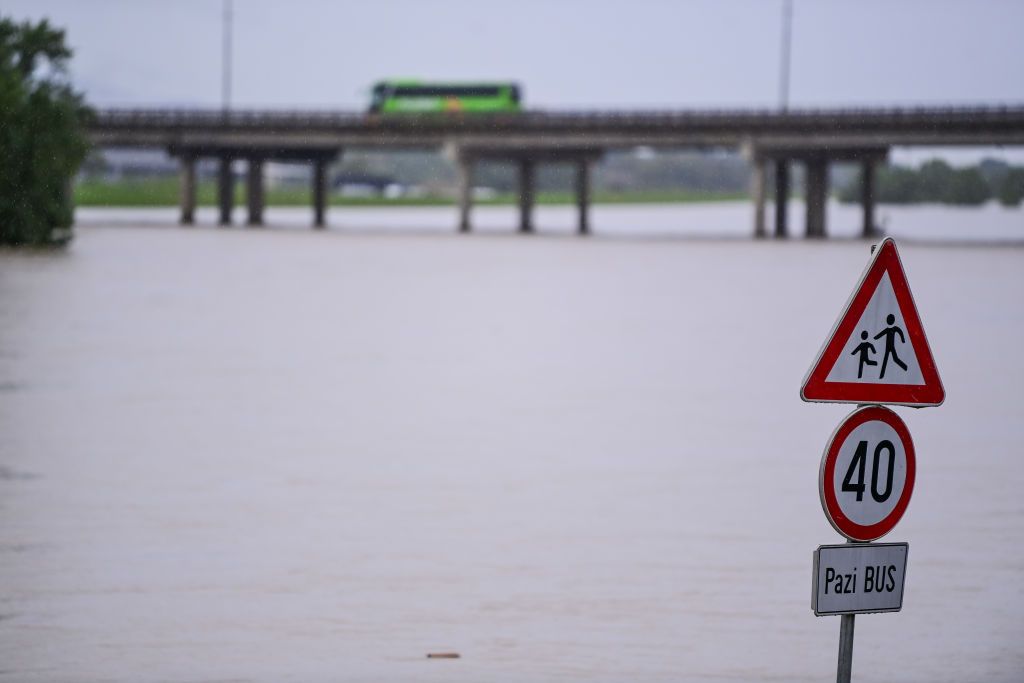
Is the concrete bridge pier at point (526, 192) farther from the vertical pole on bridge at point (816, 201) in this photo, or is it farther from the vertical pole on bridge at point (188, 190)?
the vertical pole on bridge at point (188, 190)

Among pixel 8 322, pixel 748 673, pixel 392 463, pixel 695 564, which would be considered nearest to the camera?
pixel 748 673

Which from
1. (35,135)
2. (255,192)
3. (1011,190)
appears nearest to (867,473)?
(1011,190)

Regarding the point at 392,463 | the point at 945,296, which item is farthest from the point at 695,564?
the point at 945,296

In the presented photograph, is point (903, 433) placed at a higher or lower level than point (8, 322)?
higher

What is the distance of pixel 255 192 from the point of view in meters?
111

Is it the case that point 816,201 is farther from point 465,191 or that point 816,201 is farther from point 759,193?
point 465,191

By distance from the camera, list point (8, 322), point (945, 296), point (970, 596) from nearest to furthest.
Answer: point (970, 596)
point (8, 322)
point (945, 296)

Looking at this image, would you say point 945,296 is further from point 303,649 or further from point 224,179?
point 224,179

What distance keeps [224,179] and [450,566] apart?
10275cm

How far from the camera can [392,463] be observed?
1608 cm

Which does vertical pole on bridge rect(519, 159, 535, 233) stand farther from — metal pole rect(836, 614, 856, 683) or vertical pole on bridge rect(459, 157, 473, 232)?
metal pole rect(836, 614, 856, 683)

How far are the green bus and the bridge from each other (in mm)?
4132

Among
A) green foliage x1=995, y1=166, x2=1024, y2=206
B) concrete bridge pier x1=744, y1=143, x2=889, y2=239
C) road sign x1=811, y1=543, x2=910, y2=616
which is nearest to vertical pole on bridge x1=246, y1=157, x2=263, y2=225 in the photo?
concrete bridge pier x1=744, y1=143, x2=889, y2=239

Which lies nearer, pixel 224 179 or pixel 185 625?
pixel 185 625
